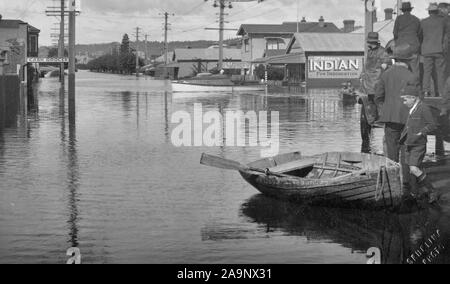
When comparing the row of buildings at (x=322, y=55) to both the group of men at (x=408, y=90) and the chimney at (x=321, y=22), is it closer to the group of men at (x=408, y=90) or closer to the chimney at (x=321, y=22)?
the chimney at (x=321, y=22)

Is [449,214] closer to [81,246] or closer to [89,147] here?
[81,246]

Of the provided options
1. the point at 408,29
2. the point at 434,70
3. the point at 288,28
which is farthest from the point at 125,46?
the point at 408,29

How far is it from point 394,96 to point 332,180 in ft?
6.46

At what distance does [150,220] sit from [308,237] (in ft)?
7.21

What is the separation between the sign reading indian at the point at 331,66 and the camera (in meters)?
66.1

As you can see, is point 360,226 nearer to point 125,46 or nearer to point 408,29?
point 408,29

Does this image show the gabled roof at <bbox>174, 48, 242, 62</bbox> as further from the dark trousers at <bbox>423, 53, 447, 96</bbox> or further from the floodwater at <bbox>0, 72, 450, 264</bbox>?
the dark trousers at <bbox>423, 53, 447, 96</bbox>

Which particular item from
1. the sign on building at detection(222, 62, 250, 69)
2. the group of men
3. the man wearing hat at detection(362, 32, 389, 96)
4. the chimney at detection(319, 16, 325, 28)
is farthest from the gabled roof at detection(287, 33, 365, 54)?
the man wearing hat at detection(362, 32, 389, 96)

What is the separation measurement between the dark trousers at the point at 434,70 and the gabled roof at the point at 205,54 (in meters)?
92.7

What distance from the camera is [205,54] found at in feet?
372

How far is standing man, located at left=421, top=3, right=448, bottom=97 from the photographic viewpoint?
1552 centimetres

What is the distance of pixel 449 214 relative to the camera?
1041 cm

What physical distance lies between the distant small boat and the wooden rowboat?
143 feet
